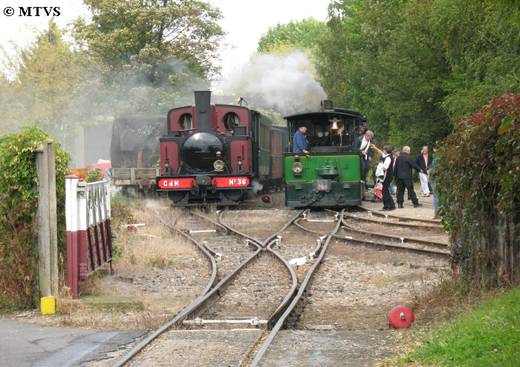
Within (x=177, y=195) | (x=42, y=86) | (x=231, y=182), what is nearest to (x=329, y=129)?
(x=231, y=182)

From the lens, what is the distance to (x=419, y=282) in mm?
11391

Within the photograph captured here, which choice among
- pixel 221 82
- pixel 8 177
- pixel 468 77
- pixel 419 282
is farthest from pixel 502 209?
pixel 221 82

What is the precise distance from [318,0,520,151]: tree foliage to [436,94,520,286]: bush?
1.08 metres

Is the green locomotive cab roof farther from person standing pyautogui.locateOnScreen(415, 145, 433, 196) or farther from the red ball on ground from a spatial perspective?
the red ball on ground

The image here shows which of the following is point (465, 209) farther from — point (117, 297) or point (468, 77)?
point (468, 77)

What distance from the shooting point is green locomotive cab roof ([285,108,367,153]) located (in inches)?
935

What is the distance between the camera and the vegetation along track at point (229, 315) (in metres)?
7.28

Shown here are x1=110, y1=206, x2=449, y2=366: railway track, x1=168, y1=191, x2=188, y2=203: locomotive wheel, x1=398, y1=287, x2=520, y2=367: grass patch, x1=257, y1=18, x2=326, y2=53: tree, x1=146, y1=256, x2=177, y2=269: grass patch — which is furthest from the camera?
x1=257, y1=18, x2=326, y2=53: tree

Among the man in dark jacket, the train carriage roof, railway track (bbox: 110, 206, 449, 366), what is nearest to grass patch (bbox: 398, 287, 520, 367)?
railway track (bbox: 110, 206, 449, 366)

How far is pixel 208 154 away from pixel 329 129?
3.36 meters

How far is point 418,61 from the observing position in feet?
120

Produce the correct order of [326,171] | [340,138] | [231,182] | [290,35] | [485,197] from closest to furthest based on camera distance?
[485,197] < [326,171] < [340,138] < [231,182] < [290,35]

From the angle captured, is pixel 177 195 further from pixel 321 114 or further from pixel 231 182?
pixel 321 114

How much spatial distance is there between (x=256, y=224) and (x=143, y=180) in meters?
9.43
